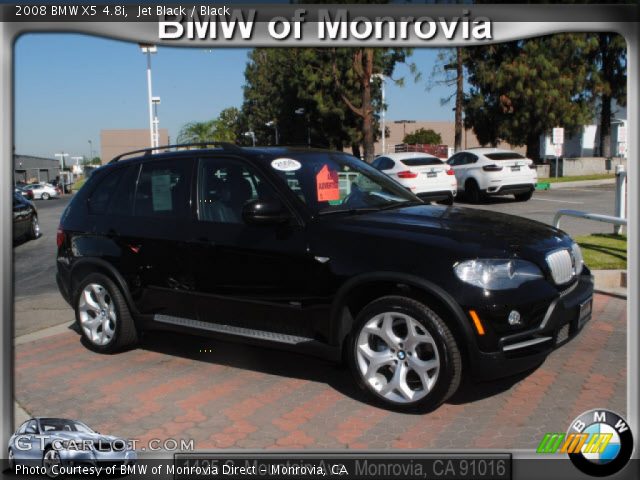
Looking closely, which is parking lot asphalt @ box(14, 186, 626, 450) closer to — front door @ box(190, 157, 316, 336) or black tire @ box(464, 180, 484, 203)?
front door @ box(190, 157, 316, 336)

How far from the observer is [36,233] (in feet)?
54.5

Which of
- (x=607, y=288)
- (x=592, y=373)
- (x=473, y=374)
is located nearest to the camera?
(x=473, y=374)

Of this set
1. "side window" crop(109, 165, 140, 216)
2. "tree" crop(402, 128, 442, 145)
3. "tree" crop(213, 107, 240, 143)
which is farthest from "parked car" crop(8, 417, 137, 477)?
"tree" crop(402, 128, 442, 145)

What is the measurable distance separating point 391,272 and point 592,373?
192cm

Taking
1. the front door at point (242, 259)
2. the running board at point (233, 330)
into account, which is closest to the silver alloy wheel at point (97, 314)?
the running board at point (233, 330)

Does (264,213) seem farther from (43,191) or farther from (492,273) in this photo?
(43,191)

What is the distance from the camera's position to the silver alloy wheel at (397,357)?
398cm

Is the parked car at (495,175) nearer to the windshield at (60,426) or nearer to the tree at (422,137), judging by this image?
the windshield at (60,426)

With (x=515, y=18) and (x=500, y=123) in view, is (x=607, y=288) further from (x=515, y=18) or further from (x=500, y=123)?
(x=500, y=123)

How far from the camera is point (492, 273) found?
389 cm

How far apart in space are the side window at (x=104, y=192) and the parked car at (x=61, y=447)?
2.69 metres

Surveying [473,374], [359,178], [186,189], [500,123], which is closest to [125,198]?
[186,189]

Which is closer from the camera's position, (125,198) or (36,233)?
(125,198)

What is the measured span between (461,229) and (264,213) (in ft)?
4.44
